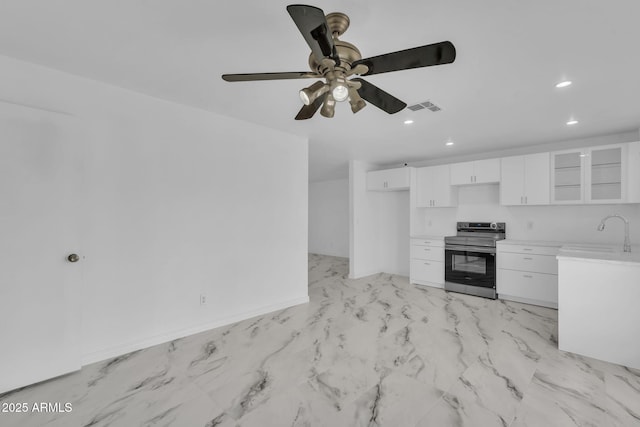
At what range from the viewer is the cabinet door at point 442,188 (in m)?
5.02

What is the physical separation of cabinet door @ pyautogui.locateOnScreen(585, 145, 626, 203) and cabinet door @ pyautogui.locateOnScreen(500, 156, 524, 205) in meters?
0.72

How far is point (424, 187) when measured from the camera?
5.31 meters

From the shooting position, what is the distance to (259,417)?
182 centimetres

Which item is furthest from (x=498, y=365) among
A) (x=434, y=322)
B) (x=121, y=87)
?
(x=121, y=87)

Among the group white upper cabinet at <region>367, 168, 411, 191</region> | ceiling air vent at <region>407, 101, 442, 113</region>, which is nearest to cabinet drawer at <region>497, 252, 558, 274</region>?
white upper cabinet at <region>367, 168, 411, 191</region>

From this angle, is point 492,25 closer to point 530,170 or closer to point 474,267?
point 530,170

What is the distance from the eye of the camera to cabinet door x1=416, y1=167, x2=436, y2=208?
5.22 metres

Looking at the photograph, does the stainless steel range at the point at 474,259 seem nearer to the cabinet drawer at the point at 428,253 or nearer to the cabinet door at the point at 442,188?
the cabinet drawer at the point at 428,253

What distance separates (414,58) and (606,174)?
3.91m

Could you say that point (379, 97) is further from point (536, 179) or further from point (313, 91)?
point (536, 179)

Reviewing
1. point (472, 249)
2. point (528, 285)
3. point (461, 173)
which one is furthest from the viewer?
point (461, 173)

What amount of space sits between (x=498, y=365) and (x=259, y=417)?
199 centimetres

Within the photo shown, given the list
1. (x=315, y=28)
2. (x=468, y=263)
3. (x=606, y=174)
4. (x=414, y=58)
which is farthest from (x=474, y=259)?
(x=315, y=28)

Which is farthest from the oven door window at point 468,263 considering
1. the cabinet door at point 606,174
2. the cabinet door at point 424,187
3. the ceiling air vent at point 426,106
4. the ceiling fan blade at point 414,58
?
the ceiling fan blade at point 414,58
